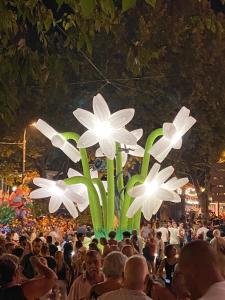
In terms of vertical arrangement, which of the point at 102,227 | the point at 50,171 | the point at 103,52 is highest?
the point at 103,52

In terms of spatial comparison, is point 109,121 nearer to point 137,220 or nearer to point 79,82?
point 137,220

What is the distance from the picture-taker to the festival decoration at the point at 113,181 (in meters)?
17.1

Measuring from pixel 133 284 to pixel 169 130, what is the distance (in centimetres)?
1286

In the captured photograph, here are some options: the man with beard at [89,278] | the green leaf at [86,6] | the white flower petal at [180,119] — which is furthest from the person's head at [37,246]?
the green leaf at [86,6]

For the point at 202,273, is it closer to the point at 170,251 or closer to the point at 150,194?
the point at 170,251

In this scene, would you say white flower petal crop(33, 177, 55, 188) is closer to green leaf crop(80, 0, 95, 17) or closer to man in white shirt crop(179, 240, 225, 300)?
green leaf crop(80, 0, 95, 17)

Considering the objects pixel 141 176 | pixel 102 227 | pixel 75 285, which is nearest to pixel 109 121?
pixel 141 176

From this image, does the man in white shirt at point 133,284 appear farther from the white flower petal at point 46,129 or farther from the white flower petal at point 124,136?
the white flower petal at point 46,129

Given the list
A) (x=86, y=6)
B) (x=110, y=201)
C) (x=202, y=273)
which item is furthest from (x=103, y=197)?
(x=202, y=273)

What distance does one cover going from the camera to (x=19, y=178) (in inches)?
1602

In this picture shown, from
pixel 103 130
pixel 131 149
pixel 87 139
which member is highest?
pixel 103 130

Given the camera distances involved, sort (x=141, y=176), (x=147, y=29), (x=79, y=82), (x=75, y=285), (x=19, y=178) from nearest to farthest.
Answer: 1. (x=75, y=285)
2. (x=141, y=176)
3. (x=147, y=29)
4. (x=79, y=82)
5. (x=19, y=178)

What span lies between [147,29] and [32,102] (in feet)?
24.0

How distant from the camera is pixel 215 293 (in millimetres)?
3115
